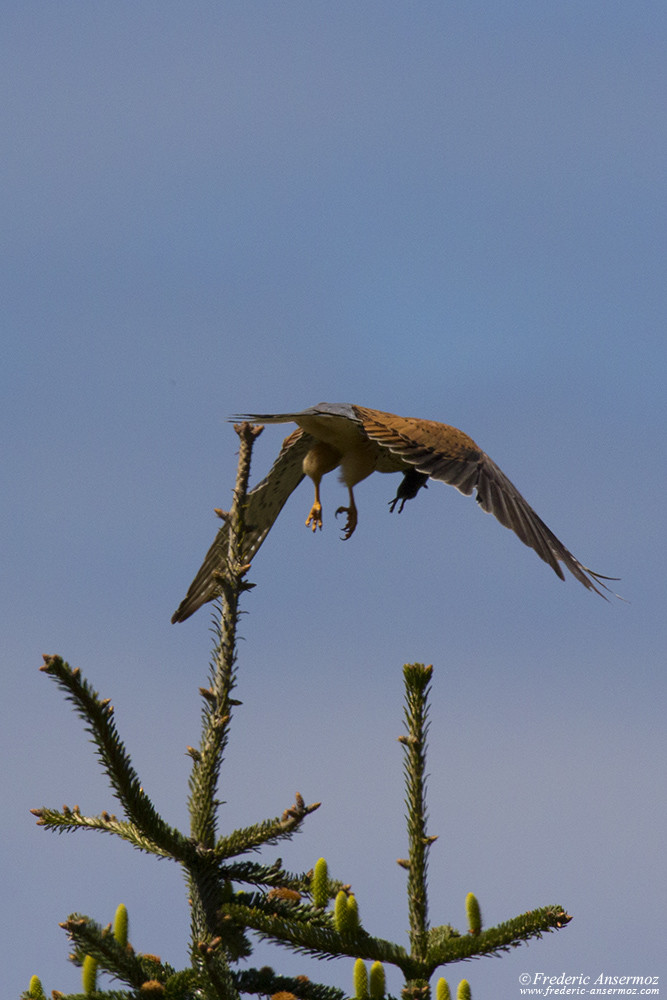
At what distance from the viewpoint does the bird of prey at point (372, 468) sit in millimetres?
6637

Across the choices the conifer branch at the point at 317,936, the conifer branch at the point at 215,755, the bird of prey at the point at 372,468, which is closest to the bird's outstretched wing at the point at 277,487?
the bird of prey at the point at 372,468

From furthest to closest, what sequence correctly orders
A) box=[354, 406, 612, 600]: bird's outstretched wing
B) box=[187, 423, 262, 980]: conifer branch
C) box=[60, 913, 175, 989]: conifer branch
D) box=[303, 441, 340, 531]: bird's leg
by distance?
box=[303, 441, 340, 531]: bird's leg
box=[354, 406, 612, 600]: bird's outstretched wing
box=[187, 423, 262, 980]: conifer branch
box=[60, 913, 175, 989]: conifer branch

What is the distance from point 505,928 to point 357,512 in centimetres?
422

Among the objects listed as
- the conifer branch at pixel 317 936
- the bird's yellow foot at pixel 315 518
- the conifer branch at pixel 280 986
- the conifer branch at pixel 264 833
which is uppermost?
the bird's yellow foot at pixel 315 518

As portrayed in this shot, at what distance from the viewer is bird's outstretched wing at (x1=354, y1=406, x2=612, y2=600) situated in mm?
6543

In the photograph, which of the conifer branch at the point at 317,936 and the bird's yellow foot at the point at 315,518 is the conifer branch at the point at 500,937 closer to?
the conifer branch at the point at 317,936

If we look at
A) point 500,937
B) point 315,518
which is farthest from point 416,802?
point 315,518

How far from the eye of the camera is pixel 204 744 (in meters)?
3.54

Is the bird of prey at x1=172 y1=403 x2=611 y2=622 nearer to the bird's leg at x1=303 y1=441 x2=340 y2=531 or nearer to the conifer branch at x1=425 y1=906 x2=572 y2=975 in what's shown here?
the bird's leg at x1=303 y1=441 x2=340 y2=531

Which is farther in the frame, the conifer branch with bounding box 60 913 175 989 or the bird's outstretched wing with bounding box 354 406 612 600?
the bird's outstretched wing with bounding box 354 406 612 600

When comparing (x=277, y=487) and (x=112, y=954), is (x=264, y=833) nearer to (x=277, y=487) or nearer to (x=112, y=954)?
(x=112, y=954)

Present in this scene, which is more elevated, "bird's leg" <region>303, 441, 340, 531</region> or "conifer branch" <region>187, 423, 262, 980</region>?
"bird's leg" <region>303, 441, 340, 531</region>

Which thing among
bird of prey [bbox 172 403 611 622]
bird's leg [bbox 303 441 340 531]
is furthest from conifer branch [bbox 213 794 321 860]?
bird's leg [bbox 303 441 340 531]

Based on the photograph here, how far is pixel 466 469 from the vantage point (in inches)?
277
